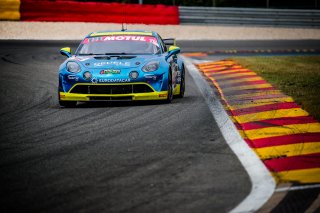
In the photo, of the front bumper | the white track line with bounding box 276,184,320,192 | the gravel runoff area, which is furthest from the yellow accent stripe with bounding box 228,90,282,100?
the gravel runoff area

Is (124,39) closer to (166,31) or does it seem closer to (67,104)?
(67,104)

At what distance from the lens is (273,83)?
1383 cm

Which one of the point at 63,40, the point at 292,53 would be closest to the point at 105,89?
the point at 292,53

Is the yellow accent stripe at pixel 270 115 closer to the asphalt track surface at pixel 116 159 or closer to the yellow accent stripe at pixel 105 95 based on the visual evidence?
the asphalt track surface at pixel 116 159

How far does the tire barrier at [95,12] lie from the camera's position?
2984 centimetres

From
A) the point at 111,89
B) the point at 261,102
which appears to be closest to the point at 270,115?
A: the point at 261,102

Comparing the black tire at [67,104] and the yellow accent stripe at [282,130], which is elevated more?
the yellow accent stripe at [282,130]

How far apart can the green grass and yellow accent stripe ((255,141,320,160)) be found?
1.72 metres

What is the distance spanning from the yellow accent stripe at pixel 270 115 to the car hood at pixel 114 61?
2315mm

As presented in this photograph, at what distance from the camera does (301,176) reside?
252 inches

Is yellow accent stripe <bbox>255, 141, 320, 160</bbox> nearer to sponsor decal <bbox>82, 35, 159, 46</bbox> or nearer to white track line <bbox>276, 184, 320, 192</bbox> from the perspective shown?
white track line <bbox>276, 184, 320, 192</bbox>

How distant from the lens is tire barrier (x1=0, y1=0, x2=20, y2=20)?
96.9 feet

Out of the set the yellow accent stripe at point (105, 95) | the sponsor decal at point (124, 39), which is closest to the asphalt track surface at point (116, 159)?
the yellow accent stripe at point (105, 95)

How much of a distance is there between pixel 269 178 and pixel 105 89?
212 inches
